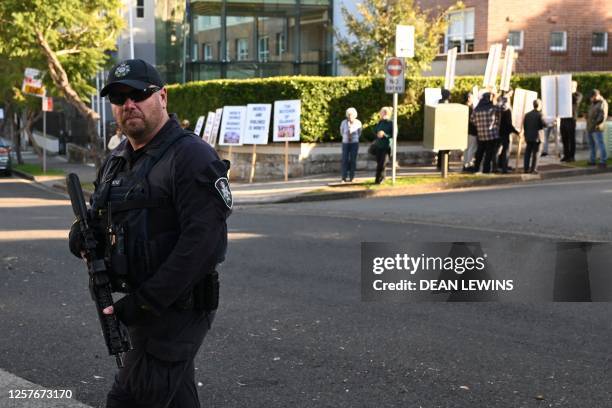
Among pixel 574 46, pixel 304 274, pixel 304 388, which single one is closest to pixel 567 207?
pixel 304 274

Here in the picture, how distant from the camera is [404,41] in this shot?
17.6 m

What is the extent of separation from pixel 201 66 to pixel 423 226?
20106mm

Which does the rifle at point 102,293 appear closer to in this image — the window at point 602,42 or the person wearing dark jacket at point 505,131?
the person wearing dark jacket at point 505,131

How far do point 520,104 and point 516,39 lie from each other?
955 centimetres

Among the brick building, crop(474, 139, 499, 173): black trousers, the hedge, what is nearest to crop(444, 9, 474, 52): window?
the brick building

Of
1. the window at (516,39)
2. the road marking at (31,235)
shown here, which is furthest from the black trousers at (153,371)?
the window at (516,39)

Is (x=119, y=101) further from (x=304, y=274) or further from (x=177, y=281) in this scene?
(x=304, y=274)

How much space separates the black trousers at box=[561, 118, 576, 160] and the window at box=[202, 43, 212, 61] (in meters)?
14.9

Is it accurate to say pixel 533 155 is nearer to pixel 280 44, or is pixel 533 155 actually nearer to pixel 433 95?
pixel 433 95

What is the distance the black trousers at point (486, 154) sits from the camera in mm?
19062

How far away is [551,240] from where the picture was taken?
1105 cm

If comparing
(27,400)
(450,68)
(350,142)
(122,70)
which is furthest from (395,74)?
(122,70)

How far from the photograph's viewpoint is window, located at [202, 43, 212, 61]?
31.3 metres

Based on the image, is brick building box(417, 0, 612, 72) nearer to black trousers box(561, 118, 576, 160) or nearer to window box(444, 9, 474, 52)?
window box(444, 9, 474, 52)
